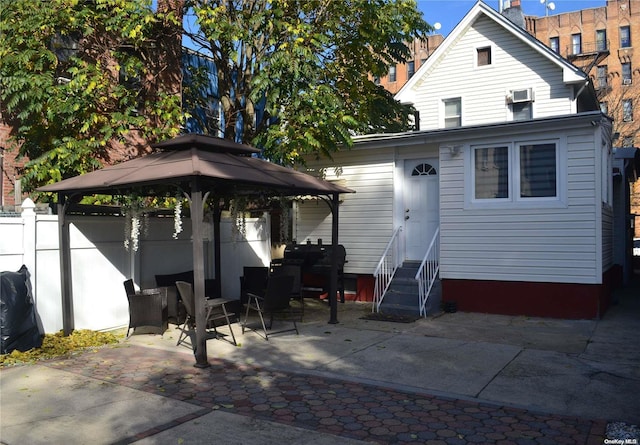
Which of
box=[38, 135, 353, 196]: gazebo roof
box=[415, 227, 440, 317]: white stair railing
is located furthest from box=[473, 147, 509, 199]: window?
box=[38, 135, 353, 196]: gazebo roof

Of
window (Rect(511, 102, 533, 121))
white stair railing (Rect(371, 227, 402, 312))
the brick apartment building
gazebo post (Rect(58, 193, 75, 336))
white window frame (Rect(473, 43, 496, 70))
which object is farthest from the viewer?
the brick apartment building

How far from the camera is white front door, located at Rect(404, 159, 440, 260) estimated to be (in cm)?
1142

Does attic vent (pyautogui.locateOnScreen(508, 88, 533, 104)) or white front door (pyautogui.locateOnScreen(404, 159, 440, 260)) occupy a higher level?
attic vent (pyautogui.locateOnScreen(508, 88, 533, 104))

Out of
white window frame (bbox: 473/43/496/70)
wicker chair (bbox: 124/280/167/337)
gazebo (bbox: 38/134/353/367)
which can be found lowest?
wicker chair (bbox: 124/280/167/337)

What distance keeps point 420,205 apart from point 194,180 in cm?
643

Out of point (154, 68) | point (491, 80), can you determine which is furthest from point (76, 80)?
point (491, 80)

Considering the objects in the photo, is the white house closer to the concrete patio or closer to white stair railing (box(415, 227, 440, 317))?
white stair railing (box(415, 227, 440, 317))

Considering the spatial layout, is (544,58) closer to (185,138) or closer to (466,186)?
(466,186)

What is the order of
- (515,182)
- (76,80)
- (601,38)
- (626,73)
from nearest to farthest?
(76,80) < (515,182) < (626,73) < (601,38)

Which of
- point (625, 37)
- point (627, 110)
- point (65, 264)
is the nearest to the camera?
point (65, 264)

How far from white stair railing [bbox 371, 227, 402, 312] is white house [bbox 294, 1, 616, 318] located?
3cm

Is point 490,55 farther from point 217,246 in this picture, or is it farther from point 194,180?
point 194,180

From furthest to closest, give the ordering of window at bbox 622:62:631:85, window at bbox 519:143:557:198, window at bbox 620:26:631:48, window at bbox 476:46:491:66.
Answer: window at bbox 620:26:631:48, window at bbox 622:62:631:85, window at bbox 476:46:491:66, window at bbox 519:143:557:198

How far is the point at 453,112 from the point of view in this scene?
17938 millimetres
